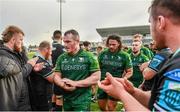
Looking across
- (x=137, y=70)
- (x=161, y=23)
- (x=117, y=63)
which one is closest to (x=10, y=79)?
(x=161, y=23)

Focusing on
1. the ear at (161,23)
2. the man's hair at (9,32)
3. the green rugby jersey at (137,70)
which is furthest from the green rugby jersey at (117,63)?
the ear at (161,23)

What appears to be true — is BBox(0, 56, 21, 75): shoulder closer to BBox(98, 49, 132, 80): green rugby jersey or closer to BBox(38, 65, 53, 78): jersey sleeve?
BBox(38, 65, 53, 78): jersey sleeve

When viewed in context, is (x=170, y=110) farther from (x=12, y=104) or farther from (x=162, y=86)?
(x=12, y=104)

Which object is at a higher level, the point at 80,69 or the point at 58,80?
the point at 80,69

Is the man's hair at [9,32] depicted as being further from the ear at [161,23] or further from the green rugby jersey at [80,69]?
the ear at [161,23]

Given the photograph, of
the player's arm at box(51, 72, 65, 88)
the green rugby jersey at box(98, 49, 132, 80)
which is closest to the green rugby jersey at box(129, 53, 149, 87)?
the green rugby jersey at box(98, 49, 132, 80)

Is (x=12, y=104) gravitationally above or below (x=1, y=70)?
below

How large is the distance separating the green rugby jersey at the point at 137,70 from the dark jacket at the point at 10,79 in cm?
461

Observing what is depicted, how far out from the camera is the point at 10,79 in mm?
5023

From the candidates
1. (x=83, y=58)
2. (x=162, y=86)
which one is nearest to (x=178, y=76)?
(x=162, y=86)

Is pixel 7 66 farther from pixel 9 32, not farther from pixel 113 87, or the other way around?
pixel 113 87

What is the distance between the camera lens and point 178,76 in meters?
1.84

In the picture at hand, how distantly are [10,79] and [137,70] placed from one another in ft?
16.6

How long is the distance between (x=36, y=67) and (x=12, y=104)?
3.94 feet
